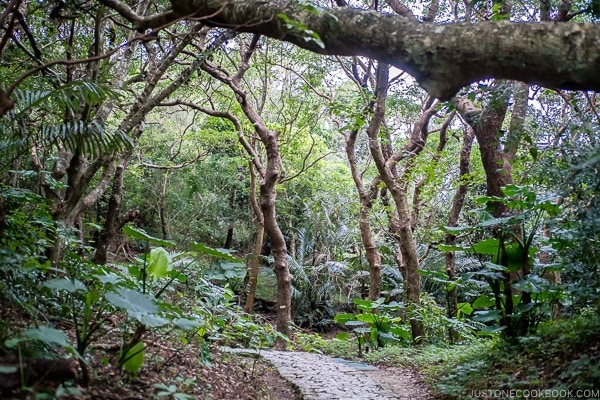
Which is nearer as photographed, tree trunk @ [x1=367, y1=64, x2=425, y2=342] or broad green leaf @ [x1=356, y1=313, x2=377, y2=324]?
broad green leaf @ [x1=356, y1=313, x2=377, y2=324]

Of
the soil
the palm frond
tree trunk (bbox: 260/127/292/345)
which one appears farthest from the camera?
tree trunk (bbox: 260/127/292/345)

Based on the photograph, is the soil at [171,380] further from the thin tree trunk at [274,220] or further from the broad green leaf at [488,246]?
the thin tree trunk at [274,220]

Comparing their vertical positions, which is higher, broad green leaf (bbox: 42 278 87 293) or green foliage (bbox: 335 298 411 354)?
broad green leaf (bbox: 42 278 87 293)

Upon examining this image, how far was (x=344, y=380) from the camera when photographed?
5410 millimetres

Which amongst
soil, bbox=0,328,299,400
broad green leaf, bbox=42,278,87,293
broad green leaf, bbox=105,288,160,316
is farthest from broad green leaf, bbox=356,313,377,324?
broad green leaf, bbox=42,278,87,293

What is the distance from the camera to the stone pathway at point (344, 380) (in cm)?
476

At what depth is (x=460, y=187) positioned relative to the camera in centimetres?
1066

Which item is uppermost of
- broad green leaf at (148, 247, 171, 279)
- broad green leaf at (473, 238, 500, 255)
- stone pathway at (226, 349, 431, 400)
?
broad green leaf at (473, 238, 500, 255)

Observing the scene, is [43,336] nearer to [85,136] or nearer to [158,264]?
[158,264]

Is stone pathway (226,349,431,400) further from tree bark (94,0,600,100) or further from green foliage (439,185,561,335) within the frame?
tree bark (94,0,600,100)

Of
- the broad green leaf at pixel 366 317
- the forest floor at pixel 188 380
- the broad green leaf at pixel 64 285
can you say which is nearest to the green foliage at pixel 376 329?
the broad green leaf at pixel 366 317

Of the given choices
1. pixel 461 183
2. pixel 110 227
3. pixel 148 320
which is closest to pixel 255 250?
pixel 461 183

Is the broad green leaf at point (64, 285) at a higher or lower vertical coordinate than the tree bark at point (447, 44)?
lower

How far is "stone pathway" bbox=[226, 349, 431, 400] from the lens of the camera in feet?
15.6
